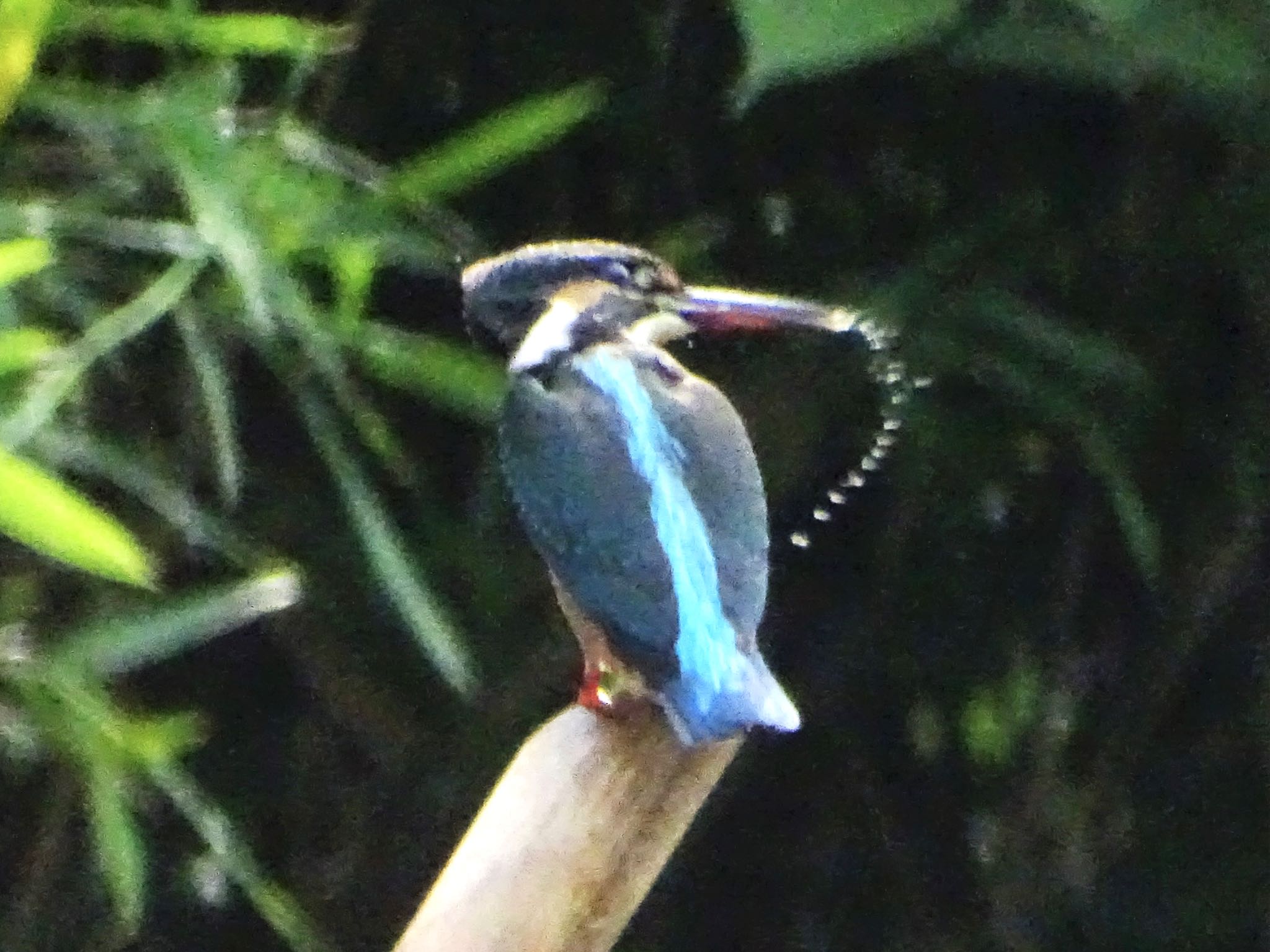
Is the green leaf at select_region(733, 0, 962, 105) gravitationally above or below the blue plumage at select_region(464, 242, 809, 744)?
above

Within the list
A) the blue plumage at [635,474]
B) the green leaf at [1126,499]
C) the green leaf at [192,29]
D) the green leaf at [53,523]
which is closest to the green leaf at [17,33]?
the green leaf at [192,29]

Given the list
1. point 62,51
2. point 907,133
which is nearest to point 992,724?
point 907,133

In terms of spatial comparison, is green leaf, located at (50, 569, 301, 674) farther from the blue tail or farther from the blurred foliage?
the blue tail

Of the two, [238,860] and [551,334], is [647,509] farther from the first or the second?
[238,860]

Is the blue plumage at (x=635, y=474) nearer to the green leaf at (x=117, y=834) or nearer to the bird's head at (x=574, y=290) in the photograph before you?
the bird's head at (x=574, y=290)

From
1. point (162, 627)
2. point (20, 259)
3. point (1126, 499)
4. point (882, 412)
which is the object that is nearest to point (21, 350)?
point (20, 259)

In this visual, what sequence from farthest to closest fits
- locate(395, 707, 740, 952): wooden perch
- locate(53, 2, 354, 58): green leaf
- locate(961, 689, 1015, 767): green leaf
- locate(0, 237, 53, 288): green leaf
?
1. locate(961, 689, 1015, 767): green leaf
2. locate(53, 2, 354, 58): green leaf
3. locate(0, 237, 53, 288): green leaf
4. locate(395, 707, 740, 952): wooden perch

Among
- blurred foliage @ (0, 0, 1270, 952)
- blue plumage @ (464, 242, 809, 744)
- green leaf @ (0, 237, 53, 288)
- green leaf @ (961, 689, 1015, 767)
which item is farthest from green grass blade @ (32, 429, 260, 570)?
green leaf @ (961, 689, 1015, 767)
